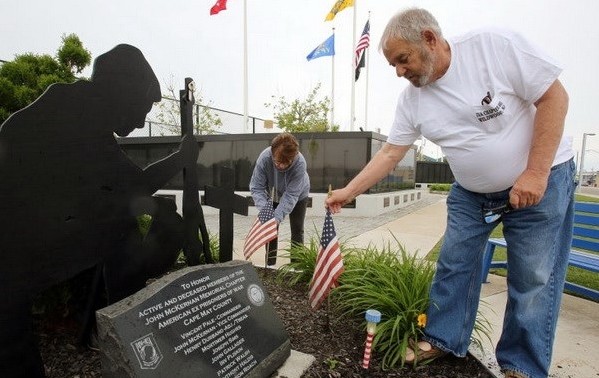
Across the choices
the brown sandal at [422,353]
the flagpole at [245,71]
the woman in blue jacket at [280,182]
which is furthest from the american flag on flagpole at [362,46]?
the brown sandal at [422,353]

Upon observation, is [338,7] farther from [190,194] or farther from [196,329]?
[196,329]

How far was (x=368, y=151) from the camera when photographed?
9.75m

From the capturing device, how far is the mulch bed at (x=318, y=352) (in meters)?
2.07

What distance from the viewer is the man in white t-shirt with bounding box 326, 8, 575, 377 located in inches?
67.2

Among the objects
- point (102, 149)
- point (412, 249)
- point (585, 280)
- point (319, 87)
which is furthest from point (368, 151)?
point (319, 87)

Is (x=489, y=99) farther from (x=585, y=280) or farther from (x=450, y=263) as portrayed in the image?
(x=585, y=280)

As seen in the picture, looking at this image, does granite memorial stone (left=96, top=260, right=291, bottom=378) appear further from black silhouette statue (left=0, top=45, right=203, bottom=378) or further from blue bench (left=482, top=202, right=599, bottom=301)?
blue bench (left=482, top=202, right=599, bottom=301)

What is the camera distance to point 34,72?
2.37 m

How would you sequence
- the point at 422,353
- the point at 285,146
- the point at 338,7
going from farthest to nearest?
the point at 338,7 < the point at 285,146 < the point at 422,353

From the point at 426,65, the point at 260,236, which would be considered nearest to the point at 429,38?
the point at 426,65

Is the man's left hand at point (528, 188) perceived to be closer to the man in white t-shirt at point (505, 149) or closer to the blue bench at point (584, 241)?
the man in white t-shirt at point (505, 149)

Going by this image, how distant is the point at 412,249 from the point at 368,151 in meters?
4.21

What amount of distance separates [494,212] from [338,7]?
552 inches

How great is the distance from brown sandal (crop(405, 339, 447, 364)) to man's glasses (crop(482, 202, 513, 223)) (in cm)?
82
